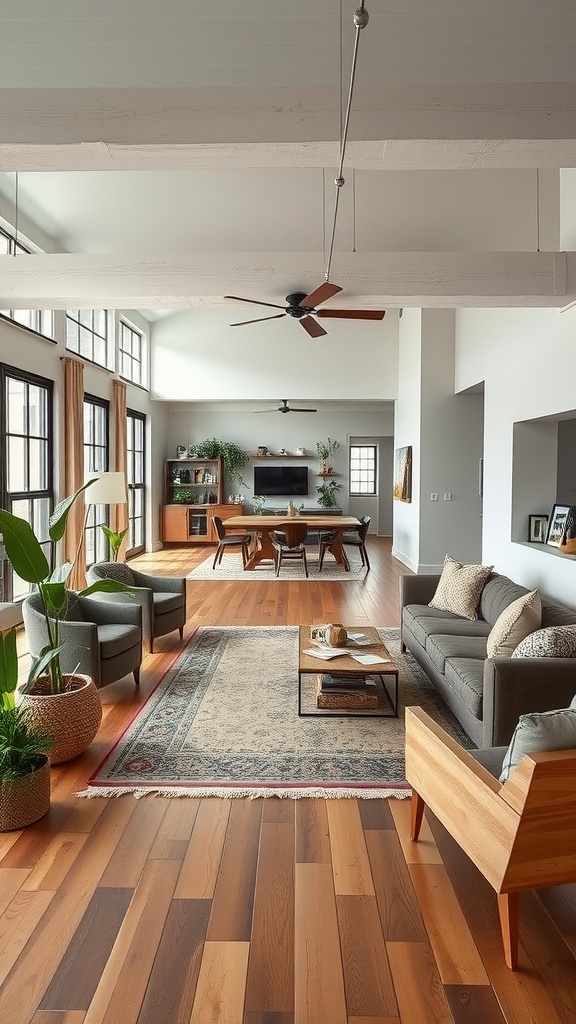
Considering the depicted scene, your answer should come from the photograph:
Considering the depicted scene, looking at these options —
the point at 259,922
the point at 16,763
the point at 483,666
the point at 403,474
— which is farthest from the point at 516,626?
the point at 403,474

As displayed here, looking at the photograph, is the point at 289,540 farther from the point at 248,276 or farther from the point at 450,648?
the point at 450,648

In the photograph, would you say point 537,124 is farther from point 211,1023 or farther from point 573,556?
point 211,1023

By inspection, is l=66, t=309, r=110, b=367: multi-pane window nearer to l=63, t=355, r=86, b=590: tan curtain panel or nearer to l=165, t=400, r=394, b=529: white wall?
l=63, t=355, r=86, b=590: tan curtain panel

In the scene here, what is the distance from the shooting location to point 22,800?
242cm

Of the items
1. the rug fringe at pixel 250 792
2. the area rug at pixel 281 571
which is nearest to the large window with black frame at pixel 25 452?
the area rug at pixel 281 571

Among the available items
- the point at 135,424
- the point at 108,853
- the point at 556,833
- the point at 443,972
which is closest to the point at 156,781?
the point at 108,853

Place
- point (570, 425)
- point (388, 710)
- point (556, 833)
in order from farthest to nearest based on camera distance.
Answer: point (570, 425)
point (388, 710)
point (556, 833)

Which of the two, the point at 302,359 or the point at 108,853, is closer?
the point at 108,853

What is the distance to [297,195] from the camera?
588 cm

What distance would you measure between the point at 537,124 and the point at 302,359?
7.89 m

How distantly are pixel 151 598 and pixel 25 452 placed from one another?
231 centimetres

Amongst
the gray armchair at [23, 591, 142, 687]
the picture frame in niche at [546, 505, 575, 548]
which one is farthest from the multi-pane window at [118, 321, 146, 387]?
the picture frame in niche at [546, 505, 575, 548]

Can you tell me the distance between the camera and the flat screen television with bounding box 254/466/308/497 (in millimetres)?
12773

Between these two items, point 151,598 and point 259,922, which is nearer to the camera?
point 259,922
